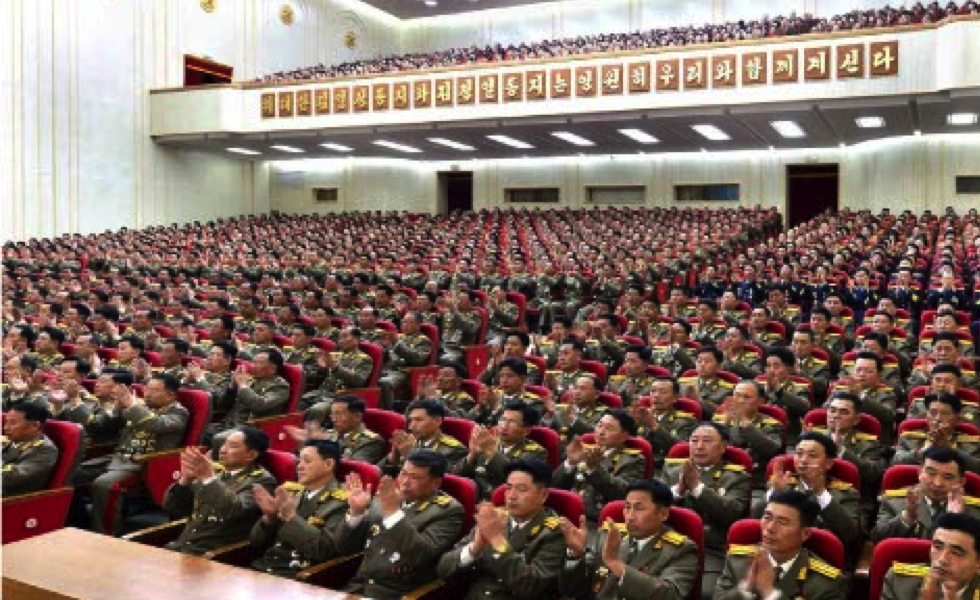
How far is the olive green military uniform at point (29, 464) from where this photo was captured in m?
2.96

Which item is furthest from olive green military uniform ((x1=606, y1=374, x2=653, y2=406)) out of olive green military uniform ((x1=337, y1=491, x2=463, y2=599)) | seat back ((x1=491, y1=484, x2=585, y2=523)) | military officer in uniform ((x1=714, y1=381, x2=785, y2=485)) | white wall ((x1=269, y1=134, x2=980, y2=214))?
white wall ((x1=269, y1=134, x2=980, y2=214))

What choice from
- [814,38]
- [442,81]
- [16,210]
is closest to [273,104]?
[442,81]

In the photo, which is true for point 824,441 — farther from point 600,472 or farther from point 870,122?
point 870,122

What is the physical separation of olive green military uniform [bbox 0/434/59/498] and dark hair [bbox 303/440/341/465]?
1.07 meters

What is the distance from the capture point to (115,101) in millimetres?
12109

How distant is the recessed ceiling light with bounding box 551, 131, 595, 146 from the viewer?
1162cm

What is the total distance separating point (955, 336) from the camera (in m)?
3.95

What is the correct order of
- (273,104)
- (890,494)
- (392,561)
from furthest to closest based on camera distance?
(273,104), (890,494), (392,561)

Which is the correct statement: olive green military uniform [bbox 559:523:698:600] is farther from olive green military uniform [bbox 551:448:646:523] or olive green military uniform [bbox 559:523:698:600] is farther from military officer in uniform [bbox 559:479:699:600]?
A: olive green military uniform [bbox 551:448:646:523]

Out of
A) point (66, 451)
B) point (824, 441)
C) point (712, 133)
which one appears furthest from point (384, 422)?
point (712, 133)

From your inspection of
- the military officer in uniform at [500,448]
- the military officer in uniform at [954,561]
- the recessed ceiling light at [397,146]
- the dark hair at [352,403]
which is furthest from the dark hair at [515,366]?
the recessed ceiling light at [397,146]

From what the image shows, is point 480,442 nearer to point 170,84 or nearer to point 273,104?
point 273,104

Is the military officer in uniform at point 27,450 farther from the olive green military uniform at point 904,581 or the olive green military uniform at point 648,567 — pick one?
the olive green military uniform at point 904,581

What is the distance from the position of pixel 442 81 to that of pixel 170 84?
4.39 metres
